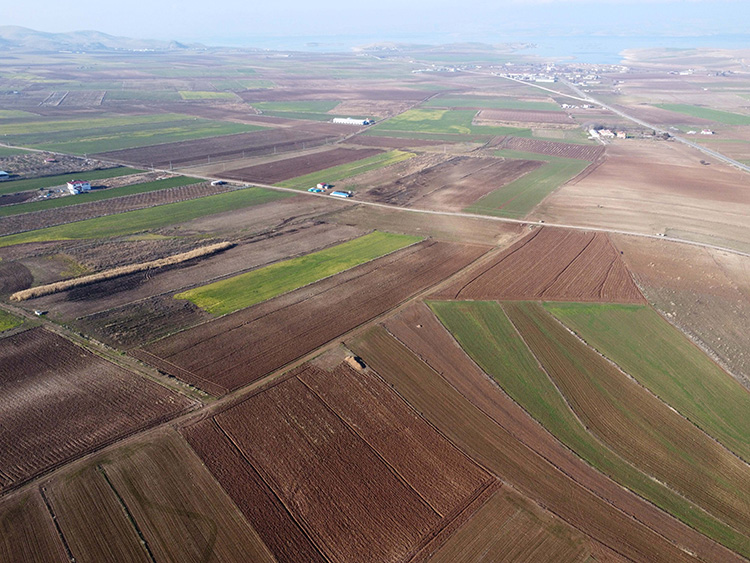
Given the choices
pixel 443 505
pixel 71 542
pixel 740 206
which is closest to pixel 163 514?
pixel 71 542

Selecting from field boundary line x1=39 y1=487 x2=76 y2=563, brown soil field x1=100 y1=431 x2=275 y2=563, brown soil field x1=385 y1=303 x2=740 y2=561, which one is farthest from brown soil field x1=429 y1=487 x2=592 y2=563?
→ field boundary line x1=39 y1=487 x2=76 y2=563

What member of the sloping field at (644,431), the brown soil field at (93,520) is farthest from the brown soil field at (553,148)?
the brown soil field at (93,520)

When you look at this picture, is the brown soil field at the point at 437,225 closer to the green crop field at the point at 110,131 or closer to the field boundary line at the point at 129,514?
the field boundary line at the point at 129,514

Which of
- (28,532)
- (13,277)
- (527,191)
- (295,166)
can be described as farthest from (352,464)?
(295,166)

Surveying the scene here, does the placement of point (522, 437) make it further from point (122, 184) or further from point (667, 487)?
point (122, 184)

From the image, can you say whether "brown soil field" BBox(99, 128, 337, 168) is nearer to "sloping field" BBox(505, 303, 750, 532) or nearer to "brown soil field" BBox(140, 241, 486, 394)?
"brown soil field" BBox(140, 241, 486, 394)

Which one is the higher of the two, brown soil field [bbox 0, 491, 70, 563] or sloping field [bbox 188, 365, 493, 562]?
brown soil field [bbox 0, 491, 70, 563]

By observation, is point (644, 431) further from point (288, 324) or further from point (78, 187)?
point (78, 187)
